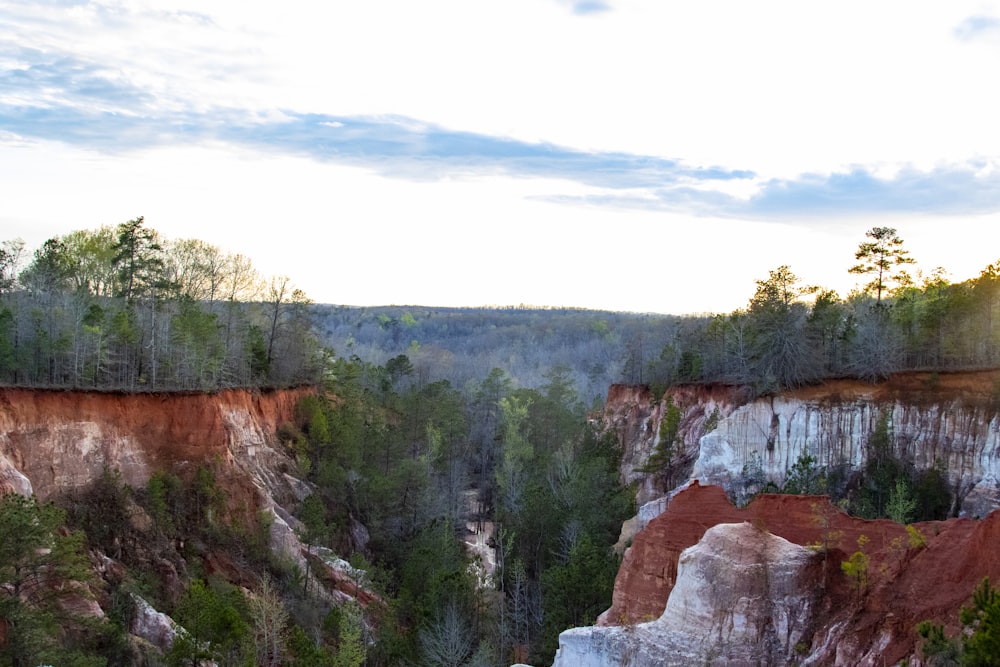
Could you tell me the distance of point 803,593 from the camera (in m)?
21.8

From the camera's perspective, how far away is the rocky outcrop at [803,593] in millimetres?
19203

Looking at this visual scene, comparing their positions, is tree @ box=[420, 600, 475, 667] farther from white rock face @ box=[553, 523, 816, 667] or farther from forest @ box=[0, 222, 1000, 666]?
white rock face @ box=[553, 523, 816, 667]

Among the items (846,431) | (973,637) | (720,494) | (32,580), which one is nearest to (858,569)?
(973,637)

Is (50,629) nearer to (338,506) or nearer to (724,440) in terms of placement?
(338,506)

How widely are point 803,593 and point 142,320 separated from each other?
34.6m

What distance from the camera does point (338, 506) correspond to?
4700 cm

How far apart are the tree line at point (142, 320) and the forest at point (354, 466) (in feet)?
0.51

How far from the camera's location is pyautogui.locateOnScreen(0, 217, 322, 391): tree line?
39.0m

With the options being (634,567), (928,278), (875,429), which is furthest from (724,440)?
(928,278)

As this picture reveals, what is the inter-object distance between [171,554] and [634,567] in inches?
690

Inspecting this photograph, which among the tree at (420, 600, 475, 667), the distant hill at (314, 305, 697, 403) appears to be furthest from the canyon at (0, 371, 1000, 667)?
the distant hill at (314, 305, 697, 403)

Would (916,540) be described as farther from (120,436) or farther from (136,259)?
(136,259)

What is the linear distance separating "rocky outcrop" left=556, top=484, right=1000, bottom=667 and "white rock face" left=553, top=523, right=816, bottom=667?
2cm

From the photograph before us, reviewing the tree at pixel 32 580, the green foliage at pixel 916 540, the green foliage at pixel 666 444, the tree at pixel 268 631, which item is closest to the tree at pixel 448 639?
the tree at pixel 268 631
